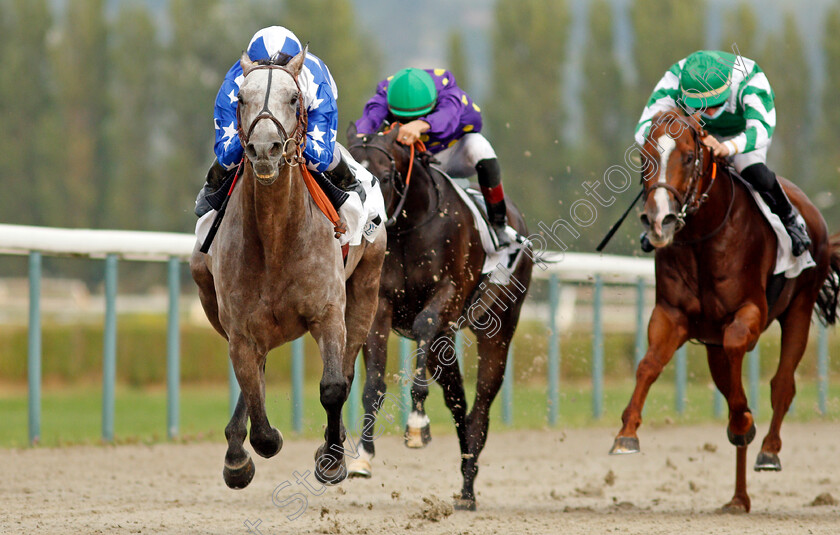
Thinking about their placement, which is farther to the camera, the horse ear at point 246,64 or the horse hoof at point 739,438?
the horse hoof at point 739,438

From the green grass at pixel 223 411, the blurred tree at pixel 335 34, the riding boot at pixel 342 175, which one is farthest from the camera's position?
the blurred tree at pixel 335 34

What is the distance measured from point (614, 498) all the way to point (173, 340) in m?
3.02

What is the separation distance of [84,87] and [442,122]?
Result: 87.4 feet

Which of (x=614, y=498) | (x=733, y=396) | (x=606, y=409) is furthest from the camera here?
(x=606, y=409)

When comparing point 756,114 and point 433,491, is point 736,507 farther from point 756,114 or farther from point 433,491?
point 756,114

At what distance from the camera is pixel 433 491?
21.0 ft

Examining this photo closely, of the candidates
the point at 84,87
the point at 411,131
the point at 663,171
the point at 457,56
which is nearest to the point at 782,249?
the point at 663,171

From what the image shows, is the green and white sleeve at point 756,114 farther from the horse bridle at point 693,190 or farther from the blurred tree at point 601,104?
the blurred tree at point 601,104

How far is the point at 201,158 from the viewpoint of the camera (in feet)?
105

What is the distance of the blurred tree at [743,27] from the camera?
92.0 feet

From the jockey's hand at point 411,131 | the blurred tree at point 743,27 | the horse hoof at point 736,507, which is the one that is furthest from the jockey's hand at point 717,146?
the blurred tree at point 743,27

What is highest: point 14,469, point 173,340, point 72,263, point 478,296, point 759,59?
point 759,59

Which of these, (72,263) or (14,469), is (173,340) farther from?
(72,263)

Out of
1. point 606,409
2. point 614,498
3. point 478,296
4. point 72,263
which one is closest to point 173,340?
point 478,296
